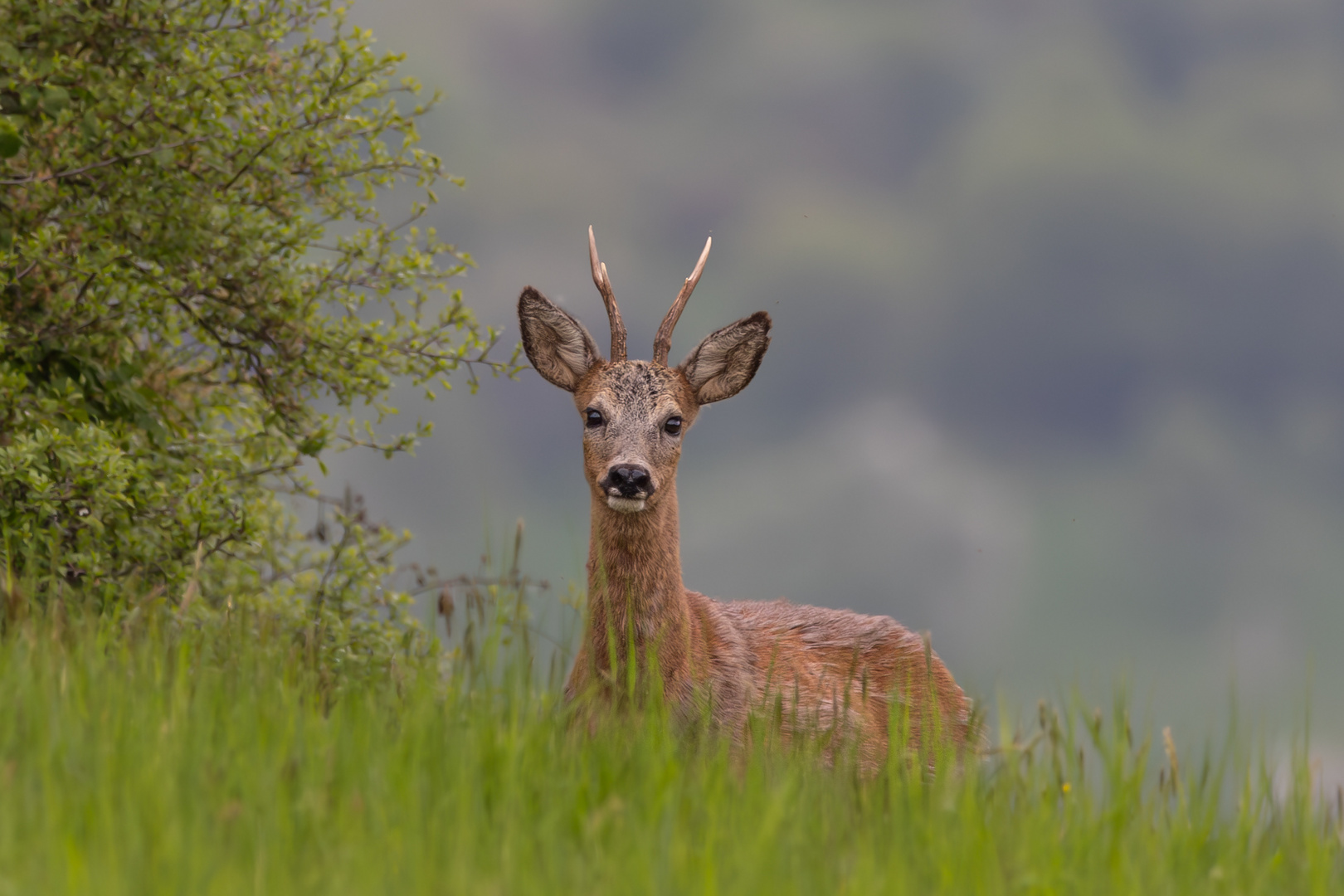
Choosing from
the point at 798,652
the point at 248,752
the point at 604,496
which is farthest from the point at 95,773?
the point at 798,652

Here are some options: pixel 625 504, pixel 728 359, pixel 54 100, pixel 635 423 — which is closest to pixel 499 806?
pixel 625 504

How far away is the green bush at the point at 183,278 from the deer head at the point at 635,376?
2442 mm

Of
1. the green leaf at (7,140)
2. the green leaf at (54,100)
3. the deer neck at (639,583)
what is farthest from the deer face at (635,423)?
the green leaf at (54,100)

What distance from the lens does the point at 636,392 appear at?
22.8ft

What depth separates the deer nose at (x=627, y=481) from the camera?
249 inches

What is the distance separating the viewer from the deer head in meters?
6.79

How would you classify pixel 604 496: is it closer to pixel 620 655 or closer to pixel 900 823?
pixel 620 655

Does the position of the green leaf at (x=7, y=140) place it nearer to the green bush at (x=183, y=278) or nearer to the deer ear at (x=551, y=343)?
the green bush at (x=183, y=278)

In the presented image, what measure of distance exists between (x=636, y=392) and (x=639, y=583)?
42.2 inches

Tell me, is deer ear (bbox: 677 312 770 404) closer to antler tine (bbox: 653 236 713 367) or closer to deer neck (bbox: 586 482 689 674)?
antler tine (bbox: 653 236 713 367)

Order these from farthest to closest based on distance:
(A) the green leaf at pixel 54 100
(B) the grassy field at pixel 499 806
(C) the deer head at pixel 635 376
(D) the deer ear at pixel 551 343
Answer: (A) the green leaf at pixel 54 100 → (D) the deer ear at pixel 551 343 → (C) the deer head at pixel 635 376 → (B) the grassy field at pixel 499 806

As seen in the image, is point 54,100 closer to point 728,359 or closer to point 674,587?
point 728,359

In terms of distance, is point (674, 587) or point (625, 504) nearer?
point (625, 504)

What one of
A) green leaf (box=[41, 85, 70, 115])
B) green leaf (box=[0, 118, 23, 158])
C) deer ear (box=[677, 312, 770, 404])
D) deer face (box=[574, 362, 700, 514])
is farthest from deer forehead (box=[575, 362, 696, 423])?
green leaf (box=[41, 85, 70, 115])
